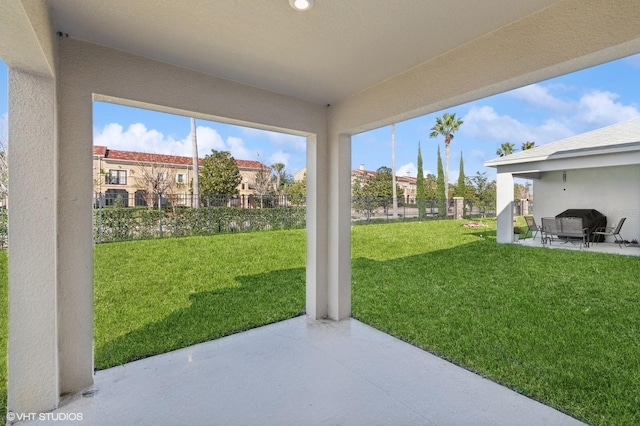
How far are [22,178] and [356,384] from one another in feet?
9.20

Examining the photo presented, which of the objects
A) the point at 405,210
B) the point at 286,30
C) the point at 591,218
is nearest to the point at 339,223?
the point at 286,30

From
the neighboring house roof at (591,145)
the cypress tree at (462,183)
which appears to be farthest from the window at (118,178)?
the cypress tree at (462,183)

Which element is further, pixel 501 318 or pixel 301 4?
pixel 501 318

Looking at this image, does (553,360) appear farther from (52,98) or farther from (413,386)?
(52,98)

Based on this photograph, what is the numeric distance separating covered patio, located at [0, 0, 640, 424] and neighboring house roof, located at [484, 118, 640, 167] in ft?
26.5

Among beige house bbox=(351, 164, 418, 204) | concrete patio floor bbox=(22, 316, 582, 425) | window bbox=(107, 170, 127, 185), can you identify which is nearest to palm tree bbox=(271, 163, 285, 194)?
beige house bbox=(351, 164, 418, 204)

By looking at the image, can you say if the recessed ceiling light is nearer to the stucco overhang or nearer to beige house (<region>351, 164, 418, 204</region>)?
the stucco overhang

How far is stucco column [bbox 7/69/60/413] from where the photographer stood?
6.38ft

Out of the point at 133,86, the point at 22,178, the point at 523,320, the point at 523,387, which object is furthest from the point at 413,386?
the point at 133,86

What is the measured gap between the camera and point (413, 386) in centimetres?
246

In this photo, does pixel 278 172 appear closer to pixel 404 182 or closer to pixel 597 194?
pixel 597 194

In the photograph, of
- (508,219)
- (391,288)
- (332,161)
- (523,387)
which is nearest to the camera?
(523,387)

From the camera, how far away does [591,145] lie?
8219 mm

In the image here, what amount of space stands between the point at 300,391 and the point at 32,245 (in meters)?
2.14
